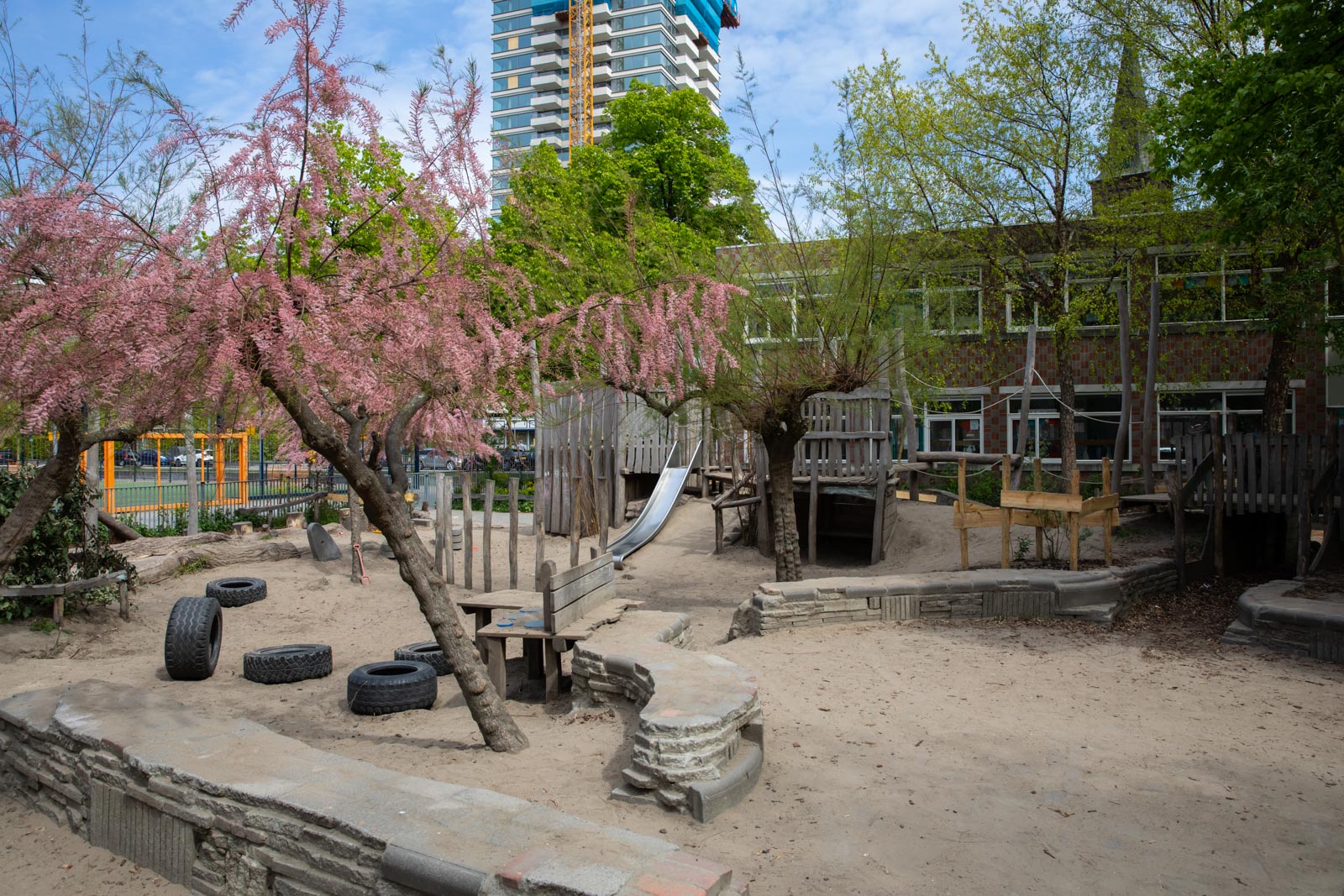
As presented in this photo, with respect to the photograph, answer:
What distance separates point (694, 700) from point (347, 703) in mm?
3850

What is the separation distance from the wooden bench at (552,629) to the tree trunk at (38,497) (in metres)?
3.29

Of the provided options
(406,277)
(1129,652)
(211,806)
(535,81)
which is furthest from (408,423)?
(535,81)

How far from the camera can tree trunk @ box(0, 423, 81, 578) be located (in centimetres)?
671

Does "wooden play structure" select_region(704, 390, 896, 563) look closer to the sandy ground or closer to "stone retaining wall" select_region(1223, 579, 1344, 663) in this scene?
the sandy ground

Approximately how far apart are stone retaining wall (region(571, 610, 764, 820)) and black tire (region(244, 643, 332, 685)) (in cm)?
333

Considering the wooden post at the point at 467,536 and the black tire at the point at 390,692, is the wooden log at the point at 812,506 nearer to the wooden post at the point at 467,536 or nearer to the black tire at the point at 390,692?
the wooden post at the point at 467,536

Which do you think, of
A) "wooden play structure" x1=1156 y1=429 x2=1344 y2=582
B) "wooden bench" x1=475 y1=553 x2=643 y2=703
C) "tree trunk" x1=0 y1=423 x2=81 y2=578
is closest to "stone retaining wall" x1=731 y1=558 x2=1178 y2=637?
"wooden bench" x1=475 y1=553 x2=643 y2=703

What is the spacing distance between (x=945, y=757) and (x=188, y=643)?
6.49 metres

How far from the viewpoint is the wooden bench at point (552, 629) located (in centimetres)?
723

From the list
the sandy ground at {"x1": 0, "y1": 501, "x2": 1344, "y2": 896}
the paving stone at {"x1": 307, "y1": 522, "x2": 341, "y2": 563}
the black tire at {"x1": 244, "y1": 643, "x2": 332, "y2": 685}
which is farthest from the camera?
the paving stone at {"x1": 307, "y1": 522, "x2": 341, "y2": 563}

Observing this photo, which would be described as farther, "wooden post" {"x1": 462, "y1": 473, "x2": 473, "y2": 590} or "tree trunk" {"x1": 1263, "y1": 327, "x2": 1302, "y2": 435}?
"tree trunk" {"x1": 1263, "y1": 327, "x2": 1302, "y2": 435}

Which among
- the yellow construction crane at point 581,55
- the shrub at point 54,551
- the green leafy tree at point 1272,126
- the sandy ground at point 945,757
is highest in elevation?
the yellow construction crane at point 581,55

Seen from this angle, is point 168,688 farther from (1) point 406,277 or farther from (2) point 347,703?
(1) point 406,277

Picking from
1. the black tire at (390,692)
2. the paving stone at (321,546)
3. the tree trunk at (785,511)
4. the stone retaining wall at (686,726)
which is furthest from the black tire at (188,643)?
the tree trunk at (785,511)
